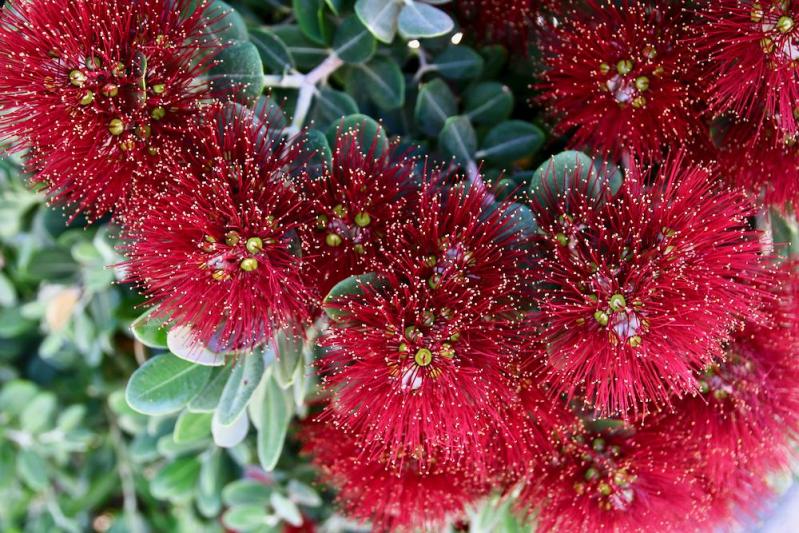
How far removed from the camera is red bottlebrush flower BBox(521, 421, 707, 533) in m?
1.12

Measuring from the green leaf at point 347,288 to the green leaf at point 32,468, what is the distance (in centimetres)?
109

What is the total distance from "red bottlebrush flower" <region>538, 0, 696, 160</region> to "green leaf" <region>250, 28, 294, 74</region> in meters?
0.45

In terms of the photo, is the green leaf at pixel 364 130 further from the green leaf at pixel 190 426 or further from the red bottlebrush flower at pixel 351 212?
the green leaf at pixel 190 426

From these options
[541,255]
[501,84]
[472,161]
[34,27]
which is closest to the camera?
[34,27]

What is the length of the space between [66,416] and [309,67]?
1.01 metres

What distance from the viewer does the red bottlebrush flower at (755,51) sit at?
945 mm

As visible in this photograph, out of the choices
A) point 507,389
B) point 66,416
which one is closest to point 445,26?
point 507,389

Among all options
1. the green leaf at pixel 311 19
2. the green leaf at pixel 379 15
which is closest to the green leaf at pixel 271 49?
the green leaf at pixel 311 19

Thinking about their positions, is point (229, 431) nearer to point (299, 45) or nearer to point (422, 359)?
point (422, 359)

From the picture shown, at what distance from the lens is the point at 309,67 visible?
1.36 meters

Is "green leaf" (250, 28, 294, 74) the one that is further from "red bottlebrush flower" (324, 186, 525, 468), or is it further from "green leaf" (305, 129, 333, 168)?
"red bottlebrush flower" (324, 186, 525, 468)

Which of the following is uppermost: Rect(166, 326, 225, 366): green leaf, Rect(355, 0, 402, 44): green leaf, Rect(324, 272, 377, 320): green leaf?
Rect(355, 0, 402, 44): green leaf

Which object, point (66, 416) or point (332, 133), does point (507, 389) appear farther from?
point (66, 416)

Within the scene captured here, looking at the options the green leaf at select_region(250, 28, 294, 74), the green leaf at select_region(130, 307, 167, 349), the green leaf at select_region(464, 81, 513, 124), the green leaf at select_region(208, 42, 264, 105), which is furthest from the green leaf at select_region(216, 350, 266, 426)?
the green leaf at select_region(464, 81, 513, 124)
